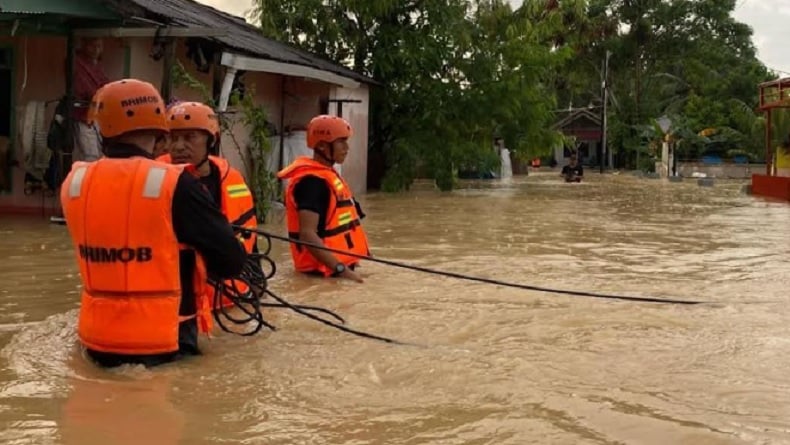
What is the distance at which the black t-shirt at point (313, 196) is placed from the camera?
712 centimetres

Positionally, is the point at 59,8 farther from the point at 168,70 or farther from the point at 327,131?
the point at 327,131

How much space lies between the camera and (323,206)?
7.19 meters

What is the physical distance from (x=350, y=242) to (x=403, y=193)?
45.5 ft

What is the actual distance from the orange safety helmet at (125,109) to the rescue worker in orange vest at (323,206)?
9.21 feet

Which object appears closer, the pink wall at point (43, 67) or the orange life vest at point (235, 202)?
the orange life vest at point (235, 202)

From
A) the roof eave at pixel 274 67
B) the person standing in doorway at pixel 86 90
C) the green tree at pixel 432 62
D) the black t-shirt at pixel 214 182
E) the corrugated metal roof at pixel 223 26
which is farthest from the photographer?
the green tree at pixel 432 62

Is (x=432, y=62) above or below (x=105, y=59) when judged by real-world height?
above

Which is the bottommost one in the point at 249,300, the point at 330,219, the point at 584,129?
the point at 249,300

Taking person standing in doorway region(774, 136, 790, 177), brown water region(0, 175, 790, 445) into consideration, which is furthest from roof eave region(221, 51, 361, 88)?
person standing in doorway region(774, 136, 790, 177)

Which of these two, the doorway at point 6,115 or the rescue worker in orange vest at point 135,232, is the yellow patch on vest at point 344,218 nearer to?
the rescue worker in orange vest at point 135,232

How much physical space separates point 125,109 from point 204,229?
2.08 ft

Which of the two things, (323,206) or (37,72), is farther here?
(37,72)

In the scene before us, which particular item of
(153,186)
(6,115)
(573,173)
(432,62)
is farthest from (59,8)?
(573,173)

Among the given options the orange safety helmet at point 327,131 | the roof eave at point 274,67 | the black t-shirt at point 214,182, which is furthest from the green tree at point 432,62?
the black t-shirt at point 214,182
